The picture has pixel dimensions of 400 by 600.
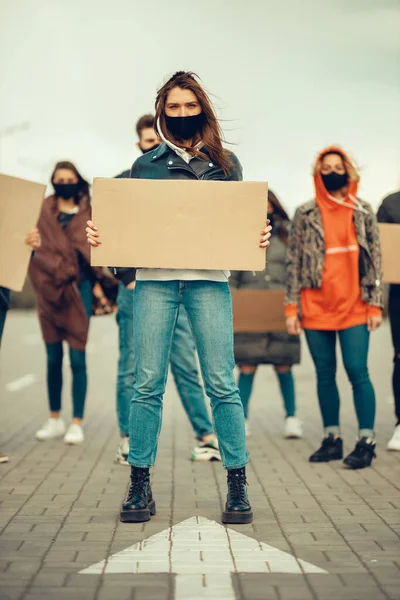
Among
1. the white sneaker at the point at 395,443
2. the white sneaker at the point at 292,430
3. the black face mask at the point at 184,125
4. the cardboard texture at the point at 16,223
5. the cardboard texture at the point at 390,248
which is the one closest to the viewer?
the black face mask at the point at 184,125

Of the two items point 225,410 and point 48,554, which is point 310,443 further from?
point 48,554

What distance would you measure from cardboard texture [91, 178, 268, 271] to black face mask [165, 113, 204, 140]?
0.36 m

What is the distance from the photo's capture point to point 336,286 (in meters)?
6.83

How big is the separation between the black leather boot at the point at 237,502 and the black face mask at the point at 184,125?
5.43 ft

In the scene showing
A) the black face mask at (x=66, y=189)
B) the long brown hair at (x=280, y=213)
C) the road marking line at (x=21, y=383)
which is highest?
the black face mask at (x=66, y=189)

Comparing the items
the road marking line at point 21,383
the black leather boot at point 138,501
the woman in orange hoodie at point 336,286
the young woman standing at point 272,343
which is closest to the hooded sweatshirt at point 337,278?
the woman in orange hoodie at point 336,286

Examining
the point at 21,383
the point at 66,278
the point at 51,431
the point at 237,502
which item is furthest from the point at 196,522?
the point at 21,383

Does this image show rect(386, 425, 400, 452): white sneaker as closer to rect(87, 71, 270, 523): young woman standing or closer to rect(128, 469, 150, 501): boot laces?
rect(87, 71, 270, 523): young woman standing

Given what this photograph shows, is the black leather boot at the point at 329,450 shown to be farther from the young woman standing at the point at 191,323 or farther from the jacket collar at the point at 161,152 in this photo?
the jacket collar at the point at 161,152

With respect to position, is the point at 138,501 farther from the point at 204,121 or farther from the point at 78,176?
the point at 78,176

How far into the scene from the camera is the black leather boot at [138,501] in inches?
193

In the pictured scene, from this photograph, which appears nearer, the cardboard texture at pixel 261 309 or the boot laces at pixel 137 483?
the boot laces at pixel 137 483

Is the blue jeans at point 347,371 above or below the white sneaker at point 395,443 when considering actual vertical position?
above

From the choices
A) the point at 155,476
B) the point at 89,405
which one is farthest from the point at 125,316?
the point at 89,405
